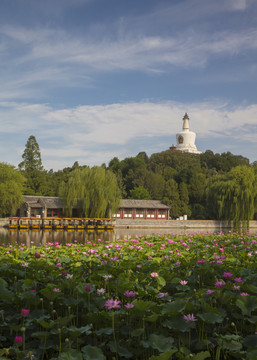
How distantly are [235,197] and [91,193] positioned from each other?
11.7 meters

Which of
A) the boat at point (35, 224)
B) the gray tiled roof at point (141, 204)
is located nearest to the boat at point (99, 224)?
the boat at point (35, 224)

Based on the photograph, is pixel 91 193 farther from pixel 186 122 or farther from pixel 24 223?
pixel 186 122

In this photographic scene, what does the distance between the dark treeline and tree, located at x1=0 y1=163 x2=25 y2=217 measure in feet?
1.35

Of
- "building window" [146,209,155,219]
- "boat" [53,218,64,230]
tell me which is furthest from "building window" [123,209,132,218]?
"boat" [53,218,64,230]

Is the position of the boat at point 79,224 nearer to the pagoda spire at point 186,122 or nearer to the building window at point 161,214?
the building window at point 161,214

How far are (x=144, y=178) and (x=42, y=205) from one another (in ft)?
53.3

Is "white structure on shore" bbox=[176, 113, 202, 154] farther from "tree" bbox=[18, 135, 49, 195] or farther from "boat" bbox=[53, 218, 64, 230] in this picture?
"boat" bbox=[53, 218, 64, 230]

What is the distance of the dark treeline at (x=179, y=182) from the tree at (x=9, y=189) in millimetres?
413

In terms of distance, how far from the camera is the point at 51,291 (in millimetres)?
3133

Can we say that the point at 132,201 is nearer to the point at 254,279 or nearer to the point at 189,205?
the point at 189,205

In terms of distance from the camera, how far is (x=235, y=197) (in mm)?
31141

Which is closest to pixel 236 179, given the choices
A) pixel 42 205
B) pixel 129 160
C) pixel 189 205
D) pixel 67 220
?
pixel 189 205

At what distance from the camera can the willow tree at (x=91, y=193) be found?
32.4 meters

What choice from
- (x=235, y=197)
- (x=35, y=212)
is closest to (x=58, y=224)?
(x=35, y=212)
